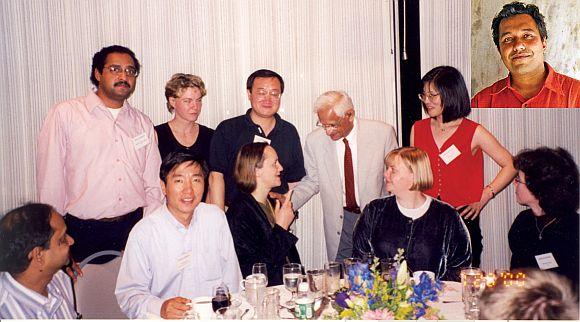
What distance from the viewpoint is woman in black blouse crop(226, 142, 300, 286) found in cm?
311

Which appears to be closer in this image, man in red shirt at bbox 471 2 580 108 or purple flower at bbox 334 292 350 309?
purple flower at bbox 334 292 350 309

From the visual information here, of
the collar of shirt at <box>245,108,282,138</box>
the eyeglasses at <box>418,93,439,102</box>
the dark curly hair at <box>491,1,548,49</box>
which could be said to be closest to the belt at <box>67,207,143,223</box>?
the collar of shirt at <box>245,108,282,138</box>

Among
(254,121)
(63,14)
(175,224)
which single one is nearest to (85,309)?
(175,224)

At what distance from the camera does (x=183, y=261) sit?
298 centimetres

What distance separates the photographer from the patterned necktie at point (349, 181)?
3.55 meters

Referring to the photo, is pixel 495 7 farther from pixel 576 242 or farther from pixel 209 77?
pixel 209 77

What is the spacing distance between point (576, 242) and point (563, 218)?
6.7 inches

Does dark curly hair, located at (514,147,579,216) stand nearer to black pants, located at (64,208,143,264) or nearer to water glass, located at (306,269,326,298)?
water glass, located at (306,269,326,298)

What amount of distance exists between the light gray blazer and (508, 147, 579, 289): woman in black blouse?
0.88 meters

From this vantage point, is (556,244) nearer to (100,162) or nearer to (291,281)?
(291,281)

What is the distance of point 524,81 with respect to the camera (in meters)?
3.51

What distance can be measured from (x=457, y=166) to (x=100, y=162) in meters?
2.38

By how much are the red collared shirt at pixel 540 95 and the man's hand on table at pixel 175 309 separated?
2298mm

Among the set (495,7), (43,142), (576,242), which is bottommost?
(576,242)
